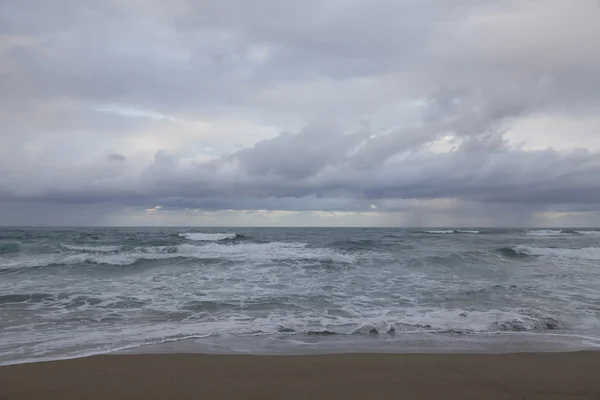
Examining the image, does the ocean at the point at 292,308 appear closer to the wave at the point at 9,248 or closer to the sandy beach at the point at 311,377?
the sandy beach at the point at 311,377

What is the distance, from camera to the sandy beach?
13.3 ft

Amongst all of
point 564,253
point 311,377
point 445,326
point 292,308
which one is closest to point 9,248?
point 292,308

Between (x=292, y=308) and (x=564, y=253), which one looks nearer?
(x=292, y=308)

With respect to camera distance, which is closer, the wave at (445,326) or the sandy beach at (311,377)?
the sandy beach at (311,377)

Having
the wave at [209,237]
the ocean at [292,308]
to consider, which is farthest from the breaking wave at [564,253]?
the wave at [209,237]

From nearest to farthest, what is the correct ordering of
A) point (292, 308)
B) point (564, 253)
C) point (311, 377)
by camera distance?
point (311, 377) → point (292, 308) → point (564, 253)

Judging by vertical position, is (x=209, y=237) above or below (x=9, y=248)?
below

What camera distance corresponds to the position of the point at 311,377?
177 inches

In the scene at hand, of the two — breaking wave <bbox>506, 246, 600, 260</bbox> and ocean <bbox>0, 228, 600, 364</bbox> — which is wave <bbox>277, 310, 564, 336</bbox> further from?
breaking wave <bbox>506, 246, 600, 260</bbox>

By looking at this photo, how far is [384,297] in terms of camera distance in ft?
34.2

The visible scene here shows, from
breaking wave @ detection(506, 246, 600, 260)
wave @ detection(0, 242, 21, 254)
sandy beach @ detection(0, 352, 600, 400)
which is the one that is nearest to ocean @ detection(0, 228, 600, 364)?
sandy beach @ detection(0, 352, 600, 400)

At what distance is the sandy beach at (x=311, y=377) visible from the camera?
13.3 ft

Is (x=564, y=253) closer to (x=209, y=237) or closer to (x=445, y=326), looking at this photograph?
(x=445, y=326)

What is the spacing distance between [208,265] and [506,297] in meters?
12.9
